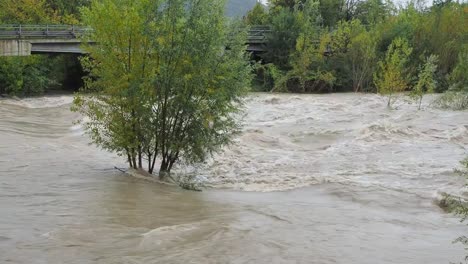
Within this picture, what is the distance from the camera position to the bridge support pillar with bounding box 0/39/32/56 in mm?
39625

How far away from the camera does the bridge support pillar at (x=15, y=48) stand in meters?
39.6

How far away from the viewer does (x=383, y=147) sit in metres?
20.1

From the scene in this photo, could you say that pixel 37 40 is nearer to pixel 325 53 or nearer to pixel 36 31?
pixel 36 31

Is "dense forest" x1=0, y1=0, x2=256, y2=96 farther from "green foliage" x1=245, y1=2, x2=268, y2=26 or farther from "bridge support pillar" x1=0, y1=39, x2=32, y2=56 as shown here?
"green foliage" x1=245, y1=2, x2=268, y2=26

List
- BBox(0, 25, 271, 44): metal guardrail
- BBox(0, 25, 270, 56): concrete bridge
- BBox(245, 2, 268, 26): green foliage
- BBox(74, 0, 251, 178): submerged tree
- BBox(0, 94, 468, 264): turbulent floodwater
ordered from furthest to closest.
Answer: BBox(245, 2, 268, 26): green foliage → BBox(0, 25, 271, 44): metal guardrail → BBox(0, 25, 270, 56): concrete bridge → BBox(74, 0, 251, 178): submerged tree → BBox(0, 94, 468, 264): turbulent floodwater

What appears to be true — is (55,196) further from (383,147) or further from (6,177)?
(383,147)

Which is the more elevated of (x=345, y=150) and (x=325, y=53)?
(x=325, y=53)

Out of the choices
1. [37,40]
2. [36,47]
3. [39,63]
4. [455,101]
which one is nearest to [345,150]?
[455,101]

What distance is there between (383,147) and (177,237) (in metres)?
13.2

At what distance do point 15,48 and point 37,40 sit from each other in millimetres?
2078

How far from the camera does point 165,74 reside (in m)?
13.4

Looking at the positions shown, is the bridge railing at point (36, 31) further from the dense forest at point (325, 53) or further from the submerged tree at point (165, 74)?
the submerged tree at point (165, 74)

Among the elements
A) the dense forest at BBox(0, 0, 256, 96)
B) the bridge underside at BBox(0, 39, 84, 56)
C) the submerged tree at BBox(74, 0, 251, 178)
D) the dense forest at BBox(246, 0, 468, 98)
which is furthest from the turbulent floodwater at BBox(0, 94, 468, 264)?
the dense forest at BBox(246, 0, 468, 98)

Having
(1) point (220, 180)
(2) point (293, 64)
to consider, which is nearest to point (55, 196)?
(1) point (220, 180)
